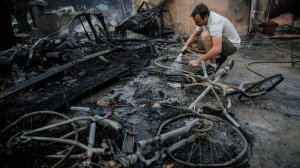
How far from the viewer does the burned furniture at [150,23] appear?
40.2ft

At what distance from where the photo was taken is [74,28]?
1800 centimetres

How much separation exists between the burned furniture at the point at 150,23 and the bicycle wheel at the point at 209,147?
28.1ft

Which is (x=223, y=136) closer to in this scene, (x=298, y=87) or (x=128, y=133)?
Answer: (x=128, y=133)

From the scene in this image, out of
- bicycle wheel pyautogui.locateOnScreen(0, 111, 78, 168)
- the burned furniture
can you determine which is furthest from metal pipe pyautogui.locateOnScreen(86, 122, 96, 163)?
the burned furniture

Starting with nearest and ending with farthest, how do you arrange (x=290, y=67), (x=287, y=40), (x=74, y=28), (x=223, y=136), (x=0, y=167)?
(x=0, y=167) → (x=223, y=136) → (x=290, y=67) → (x=287, y=40) → (x=74, y=28)

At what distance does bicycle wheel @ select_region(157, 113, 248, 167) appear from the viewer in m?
3.62

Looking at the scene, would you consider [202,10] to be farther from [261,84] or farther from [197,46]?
[261,84]

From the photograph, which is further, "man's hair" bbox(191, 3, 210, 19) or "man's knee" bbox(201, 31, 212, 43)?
"man's knee" bbox(201, 31, 212, 43)

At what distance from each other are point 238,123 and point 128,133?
2.13 m

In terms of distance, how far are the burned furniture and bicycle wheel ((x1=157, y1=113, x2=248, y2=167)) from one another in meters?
8.58

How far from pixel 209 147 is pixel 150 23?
9.14 metres

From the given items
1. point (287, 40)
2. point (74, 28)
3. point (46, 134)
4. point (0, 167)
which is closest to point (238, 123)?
point (46, 134)

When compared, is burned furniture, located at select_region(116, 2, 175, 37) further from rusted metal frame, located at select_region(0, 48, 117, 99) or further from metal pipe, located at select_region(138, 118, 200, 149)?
metal pipe, located at select_region(138, 118, 200, 149)

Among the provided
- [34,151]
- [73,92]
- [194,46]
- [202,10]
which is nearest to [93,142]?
[34,151]
